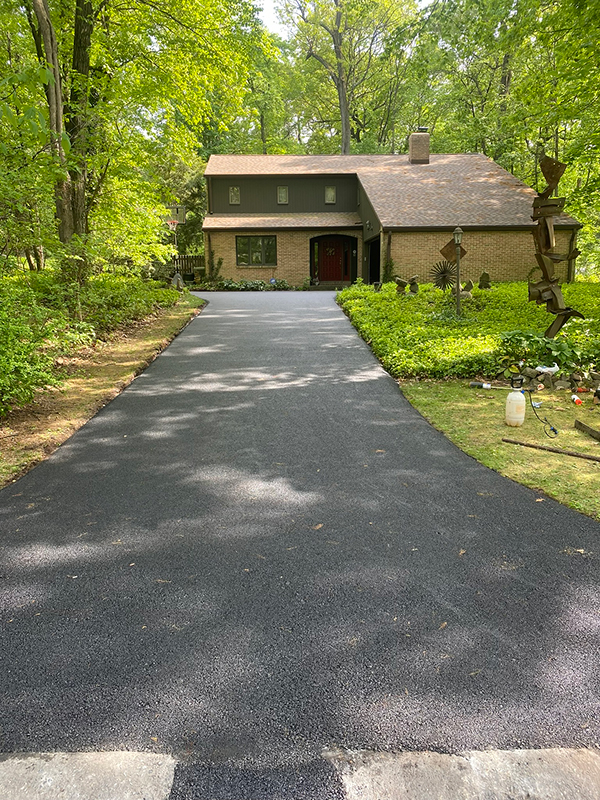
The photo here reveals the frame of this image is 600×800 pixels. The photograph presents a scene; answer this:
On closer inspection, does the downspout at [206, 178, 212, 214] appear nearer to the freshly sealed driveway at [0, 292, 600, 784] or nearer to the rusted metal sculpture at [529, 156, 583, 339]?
the rusted metal sculpture at [529, 156, 583, 339]

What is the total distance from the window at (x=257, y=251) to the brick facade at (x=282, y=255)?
0.23 m

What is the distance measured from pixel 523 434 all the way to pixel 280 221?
2296 centimetres

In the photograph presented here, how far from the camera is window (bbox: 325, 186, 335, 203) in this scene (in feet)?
90.5

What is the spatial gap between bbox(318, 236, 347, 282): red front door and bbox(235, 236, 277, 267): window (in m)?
2.46

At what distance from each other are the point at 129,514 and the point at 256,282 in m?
22.6

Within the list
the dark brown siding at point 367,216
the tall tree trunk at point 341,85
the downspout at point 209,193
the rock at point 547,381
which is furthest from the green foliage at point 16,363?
the tall tree trunk at point 341,85

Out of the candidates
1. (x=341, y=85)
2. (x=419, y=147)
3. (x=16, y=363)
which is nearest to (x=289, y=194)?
(x=419, y=147)

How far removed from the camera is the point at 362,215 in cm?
2591

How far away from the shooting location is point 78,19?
12.0m

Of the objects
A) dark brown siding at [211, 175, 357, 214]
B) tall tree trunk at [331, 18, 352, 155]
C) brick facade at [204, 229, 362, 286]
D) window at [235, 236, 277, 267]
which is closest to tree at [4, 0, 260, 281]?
brick facade at [204, 229, 362, 286]

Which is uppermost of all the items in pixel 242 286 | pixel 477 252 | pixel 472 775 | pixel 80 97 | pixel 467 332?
pixel 80 97

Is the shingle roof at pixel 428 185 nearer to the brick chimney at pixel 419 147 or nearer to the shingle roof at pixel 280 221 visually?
the brick chimney at pixel 419 147

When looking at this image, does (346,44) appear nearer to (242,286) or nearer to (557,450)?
(242,286)

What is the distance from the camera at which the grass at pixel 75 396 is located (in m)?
5.09
